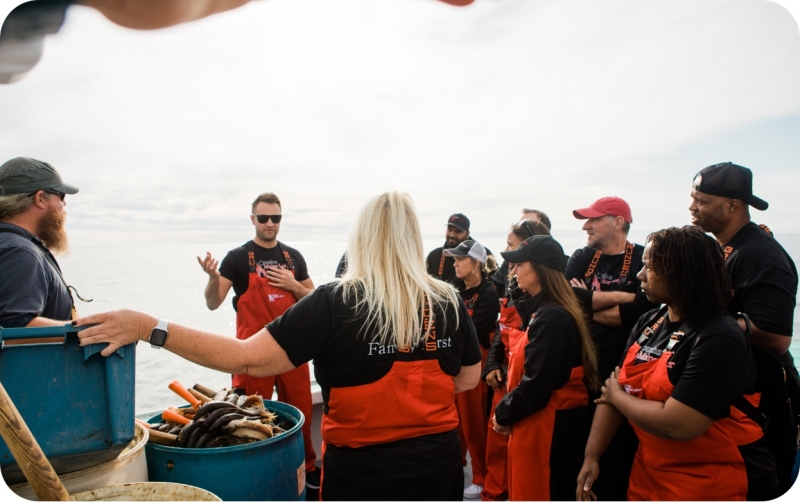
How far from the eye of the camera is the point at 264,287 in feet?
13.2

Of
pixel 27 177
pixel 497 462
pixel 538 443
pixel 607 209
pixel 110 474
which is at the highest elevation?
pixel 27 177

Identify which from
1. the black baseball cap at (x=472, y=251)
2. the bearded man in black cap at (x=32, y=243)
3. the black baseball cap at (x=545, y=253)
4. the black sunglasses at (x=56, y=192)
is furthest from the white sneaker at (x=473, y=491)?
the black sunglasses at (x=56, y=192)

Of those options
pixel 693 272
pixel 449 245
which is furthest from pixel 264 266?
pixel 693 272

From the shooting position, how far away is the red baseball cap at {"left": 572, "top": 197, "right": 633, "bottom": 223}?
318cm

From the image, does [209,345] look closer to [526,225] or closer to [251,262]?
[251,262]

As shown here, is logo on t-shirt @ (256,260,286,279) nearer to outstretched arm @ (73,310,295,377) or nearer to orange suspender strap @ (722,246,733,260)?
outstretched arm @ (73,310,295,377)

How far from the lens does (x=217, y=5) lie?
1758 mm

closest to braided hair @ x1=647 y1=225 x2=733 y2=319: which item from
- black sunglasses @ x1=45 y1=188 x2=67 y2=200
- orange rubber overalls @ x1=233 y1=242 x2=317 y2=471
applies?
black sunglasses @ x1=45 y1=188 x2=67 y2=200

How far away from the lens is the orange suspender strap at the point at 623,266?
304 centimetres

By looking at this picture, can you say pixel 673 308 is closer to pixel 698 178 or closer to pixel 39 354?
pixel 698 178

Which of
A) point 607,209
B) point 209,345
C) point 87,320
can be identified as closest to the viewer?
point 87,320

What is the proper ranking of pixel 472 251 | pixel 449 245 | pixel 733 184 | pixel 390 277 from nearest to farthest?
1. pixel 390 277
2. pixel 733 184
3. pixel 472 251
4. pixel 449 245

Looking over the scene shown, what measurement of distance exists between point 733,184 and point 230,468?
261cm

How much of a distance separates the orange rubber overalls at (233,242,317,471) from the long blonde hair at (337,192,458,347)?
90.4 inches
